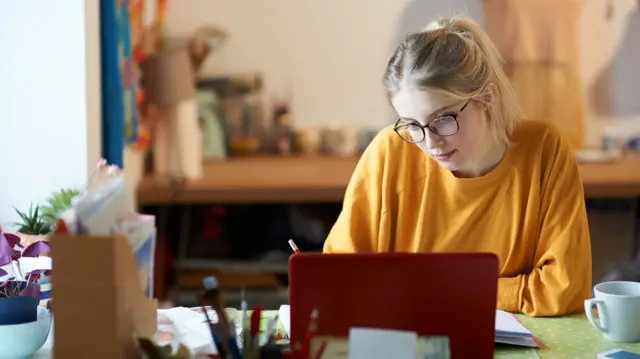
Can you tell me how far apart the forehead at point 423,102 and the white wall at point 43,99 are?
101 cm

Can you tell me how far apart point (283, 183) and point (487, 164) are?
1.86 metres

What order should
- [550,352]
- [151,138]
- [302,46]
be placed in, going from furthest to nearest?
[302,46], [151,138], [550,352]

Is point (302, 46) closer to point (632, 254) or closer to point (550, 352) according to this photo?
point (632, 254)

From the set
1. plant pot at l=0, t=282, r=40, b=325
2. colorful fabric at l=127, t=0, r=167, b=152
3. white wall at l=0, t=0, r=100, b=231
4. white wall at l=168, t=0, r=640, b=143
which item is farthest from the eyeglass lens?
white wall at l=168, t=0, r=640, b=143

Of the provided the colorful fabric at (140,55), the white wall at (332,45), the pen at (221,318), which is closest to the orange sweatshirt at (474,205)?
the pen at (221,318)

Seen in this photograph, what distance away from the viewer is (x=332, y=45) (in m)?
3.57

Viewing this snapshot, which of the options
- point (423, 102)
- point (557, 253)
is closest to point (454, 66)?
point (423, 102)

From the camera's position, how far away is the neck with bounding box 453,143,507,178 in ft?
4.99

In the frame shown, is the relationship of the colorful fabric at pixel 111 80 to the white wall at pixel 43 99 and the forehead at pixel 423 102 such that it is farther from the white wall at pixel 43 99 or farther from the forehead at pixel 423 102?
the forehead at pixel 423 102

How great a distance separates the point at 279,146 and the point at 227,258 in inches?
21.1

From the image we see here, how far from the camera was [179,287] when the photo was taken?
3418 millimetres

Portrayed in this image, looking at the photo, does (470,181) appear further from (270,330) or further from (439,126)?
(270,330)

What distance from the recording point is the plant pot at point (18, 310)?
1.11 m

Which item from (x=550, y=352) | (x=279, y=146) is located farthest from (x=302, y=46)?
(x=550, y=352)
